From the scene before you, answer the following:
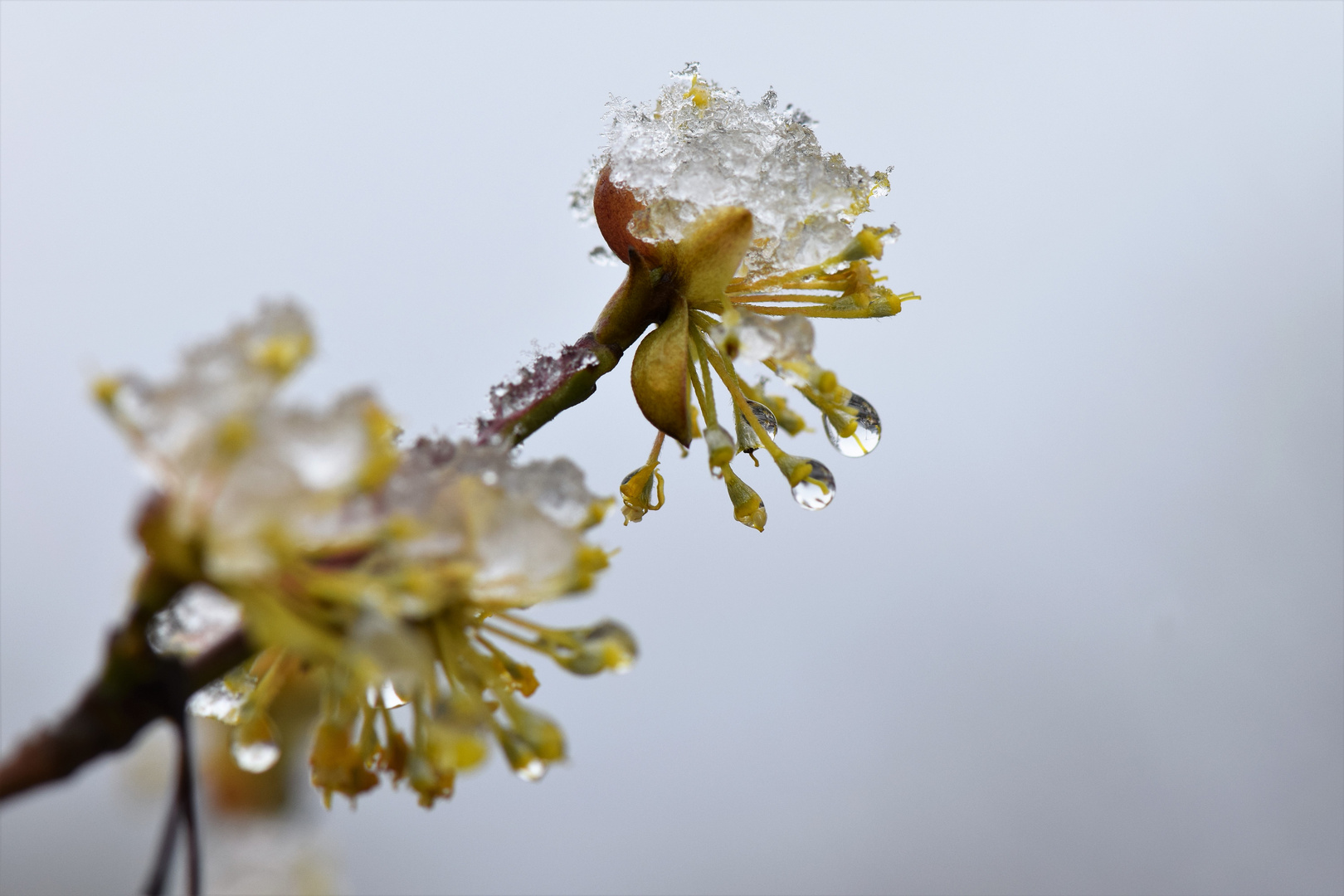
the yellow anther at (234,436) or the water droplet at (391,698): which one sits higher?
the yellow anther at (234,436)

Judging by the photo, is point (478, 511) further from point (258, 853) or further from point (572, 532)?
point (258, 853)

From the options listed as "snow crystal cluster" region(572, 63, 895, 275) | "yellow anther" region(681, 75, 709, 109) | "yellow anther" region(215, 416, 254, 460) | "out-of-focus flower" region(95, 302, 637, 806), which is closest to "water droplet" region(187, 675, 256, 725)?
"out-of-focus flower" region(95, 302, 637, 806)

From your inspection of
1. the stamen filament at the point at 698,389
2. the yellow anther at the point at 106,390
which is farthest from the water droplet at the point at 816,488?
the yellow anther at the point at 106,390

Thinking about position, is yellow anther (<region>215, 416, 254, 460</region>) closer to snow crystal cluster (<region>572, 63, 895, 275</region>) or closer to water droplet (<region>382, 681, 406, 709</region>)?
water droplet (<region>382, 681, 406, 709</region>)

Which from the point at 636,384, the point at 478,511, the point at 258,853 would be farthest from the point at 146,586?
the point at 258,853

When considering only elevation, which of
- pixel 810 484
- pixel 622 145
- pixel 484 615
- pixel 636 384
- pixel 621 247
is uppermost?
pixel 622 145

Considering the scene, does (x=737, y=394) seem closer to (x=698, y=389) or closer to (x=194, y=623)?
(x=698, y=389)

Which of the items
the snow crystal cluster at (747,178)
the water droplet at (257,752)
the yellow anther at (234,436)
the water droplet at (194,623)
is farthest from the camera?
the snow crystal cluster at (747,178)

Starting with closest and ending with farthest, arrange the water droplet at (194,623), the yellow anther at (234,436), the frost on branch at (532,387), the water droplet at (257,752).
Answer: the yellow anther at (234,436) → the water droplet at (194,623) → the water droplet at (257,752) → the frost on branch at (532,387)

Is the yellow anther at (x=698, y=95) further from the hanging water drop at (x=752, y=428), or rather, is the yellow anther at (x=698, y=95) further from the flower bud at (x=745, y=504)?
the flower bud at (x=745, y=504)
